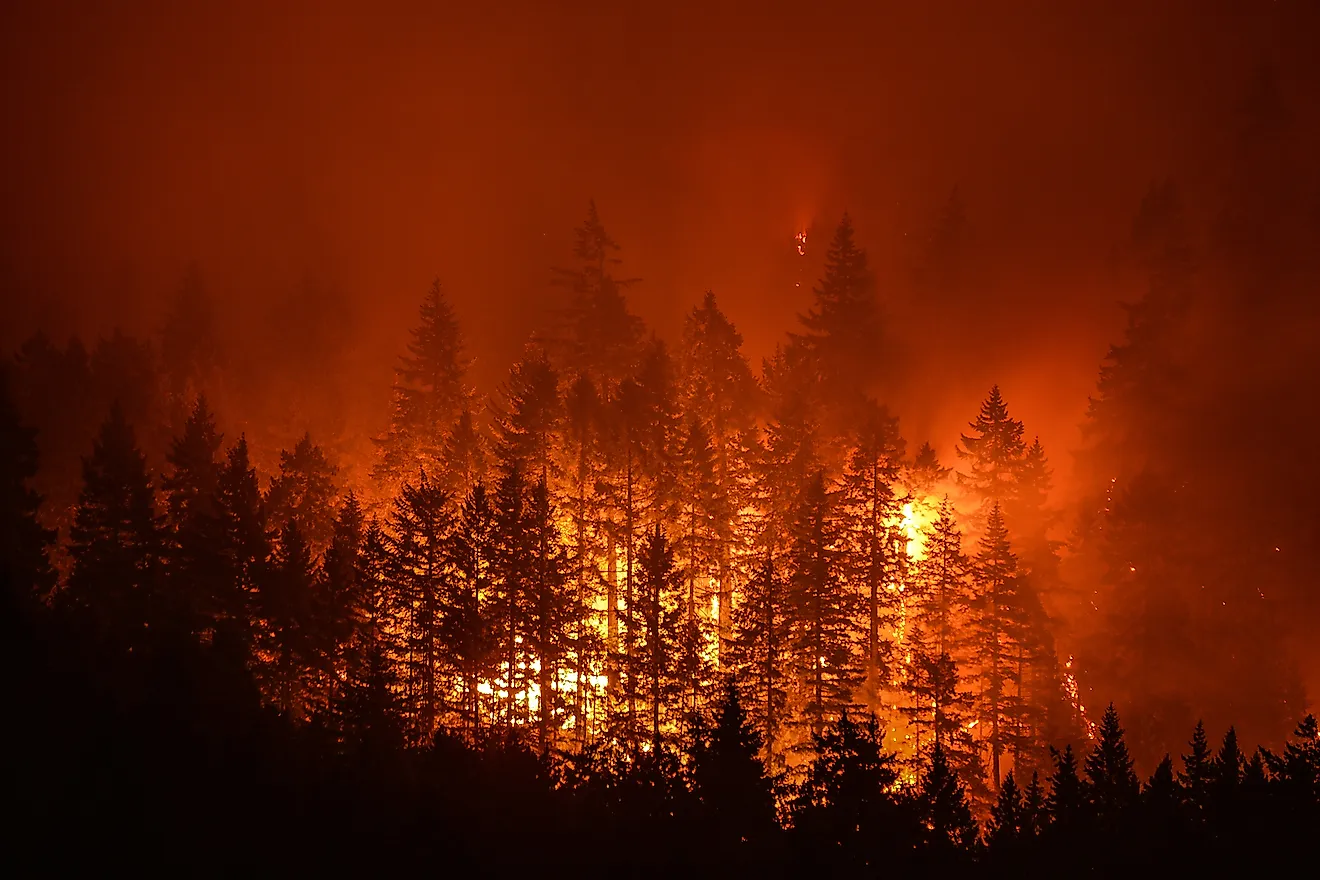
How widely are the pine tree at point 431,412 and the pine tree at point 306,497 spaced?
4.86m

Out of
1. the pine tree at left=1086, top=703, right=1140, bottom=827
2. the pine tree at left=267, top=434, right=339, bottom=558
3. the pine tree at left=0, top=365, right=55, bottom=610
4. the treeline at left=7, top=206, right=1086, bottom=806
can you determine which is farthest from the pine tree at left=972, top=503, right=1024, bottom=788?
the pine tree at left=0, top=365, right=55, bottom=610

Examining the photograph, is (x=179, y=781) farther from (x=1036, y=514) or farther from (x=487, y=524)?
(x=1036, y=514)

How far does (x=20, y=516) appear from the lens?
3212 centimetres

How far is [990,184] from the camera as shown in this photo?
269 ft

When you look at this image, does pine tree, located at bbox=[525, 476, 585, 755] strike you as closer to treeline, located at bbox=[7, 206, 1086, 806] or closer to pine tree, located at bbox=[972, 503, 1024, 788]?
treeline, located at bbox=[7, 206, 1086, 806]

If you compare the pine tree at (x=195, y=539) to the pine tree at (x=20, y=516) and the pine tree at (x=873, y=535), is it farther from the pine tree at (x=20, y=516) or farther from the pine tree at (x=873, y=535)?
the pine tree at (x=873, y=535)

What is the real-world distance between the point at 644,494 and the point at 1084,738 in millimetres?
21820

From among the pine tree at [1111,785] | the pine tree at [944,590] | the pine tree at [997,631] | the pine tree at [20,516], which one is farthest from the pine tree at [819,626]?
the pine tree at [20,516]

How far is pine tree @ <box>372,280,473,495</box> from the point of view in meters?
45.5

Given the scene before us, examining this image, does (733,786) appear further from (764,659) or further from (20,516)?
(20,516)

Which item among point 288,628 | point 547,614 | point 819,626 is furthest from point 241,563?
point 819,626

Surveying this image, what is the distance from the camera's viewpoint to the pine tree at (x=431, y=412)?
45.5m

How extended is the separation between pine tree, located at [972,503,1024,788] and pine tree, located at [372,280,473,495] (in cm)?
2357

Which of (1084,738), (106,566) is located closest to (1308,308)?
(1084,738)
